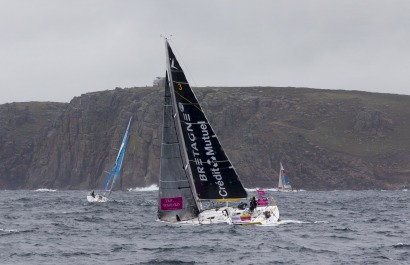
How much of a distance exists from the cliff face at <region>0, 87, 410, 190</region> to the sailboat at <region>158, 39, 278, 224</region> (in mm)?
113873

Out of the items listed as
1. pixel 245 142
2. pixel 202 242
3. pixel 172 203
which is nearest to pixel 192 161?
pixel 172 203

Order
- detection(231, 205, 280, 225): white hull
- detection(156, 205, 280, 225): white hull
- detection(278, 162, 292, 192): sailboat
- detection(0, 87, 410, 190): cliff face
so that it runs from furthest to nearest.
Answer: detection(0, 87, 410, 190): cliff face < detection(278, 162, 292, 192): sailboat < detection(231, 205, 280, 225): white hull < detection(156, 205, 280, 225): white hull

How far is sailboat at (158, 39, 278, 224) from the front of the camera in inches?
1480

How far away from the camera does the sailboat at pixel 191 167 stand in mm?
37594

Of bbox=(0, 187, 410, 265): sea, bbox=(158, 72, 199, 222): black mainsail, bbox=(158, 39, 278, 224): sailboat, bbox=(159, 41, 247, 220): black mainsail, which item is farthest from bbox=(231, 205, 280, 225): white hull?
bbox=(158, 72, 199, 222): black mainsail

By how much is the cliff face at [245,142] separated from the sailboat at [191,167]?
11387cm

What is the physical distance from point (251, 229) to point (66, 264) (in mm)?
13779

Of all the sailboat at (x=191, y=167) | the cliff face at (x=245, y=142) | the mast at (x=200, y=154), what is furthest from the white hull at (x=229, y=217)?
the cliff face at (x=245, y=142)

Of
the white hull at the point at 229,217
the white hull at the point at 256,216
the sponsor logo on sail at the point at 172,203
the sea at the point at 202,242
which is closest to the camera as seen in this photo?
the sea at the point at 202,242

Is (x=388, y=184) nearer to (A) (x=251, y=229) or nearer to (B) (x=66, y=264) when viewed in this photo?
(A) (x=251, y=229)

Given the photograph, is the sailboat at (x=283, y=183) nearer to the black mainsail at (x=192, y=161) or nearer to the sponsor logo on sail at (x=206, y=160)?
the black mainsail at (x=192, y=161)

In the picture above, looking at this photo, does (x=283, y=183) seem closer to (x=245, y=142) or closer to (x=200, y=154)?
(x=245, y=142)

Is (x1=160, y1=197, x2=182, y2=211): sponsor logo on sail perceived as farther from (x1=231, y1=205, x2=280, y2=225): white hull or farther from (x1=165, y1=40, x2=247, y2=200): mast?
(x1=231, y1=205, x2=280, y2=225): white hull

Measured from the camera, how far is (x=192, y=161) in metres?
37.7
